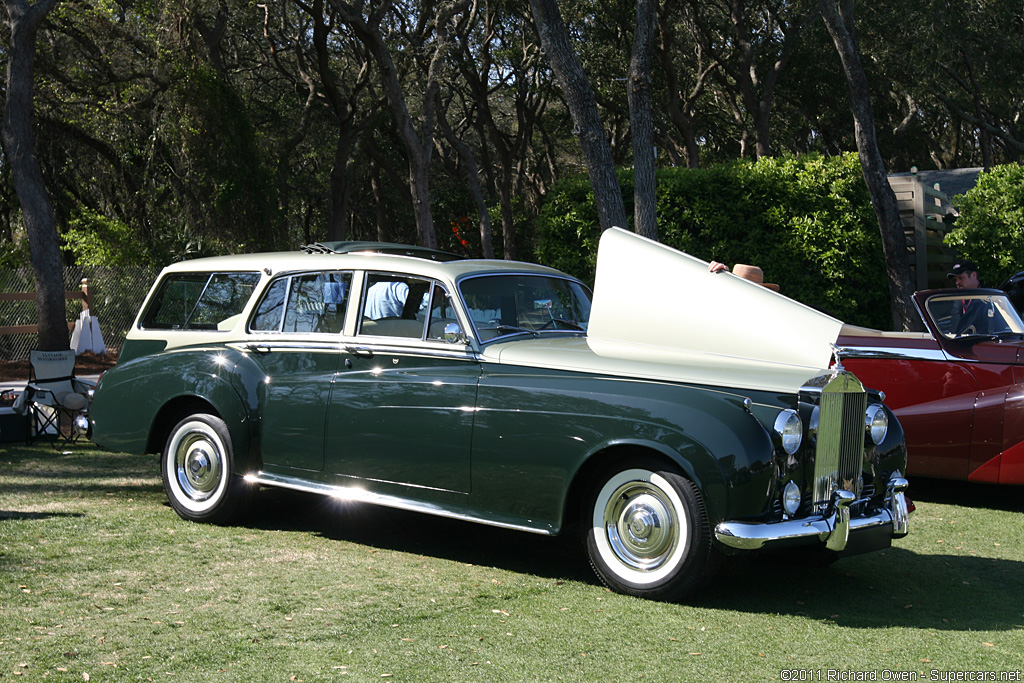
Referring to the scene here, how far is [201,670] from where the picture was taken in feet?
13.4

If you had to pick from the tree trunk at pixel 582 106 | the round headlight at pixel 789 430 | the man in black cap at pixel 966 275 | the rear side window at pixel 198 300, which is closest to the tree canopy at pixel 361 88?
the tree trunk at pixel 582 106

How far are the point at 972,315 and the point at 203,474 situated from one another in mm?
6251

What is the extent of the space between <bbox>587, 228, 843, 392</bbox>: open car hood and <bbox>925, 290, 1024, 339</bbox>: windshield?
9.31 ft

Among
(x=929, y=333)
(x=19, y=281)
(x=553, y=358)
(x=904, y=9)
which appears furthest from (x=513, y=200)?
(x=553, y=358)

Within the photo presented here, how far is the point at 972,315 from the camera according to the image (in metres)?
7.94

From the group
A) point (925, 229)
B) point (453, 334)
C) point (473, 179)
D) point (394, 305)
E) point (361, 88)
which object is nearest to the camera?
point (453, 334)

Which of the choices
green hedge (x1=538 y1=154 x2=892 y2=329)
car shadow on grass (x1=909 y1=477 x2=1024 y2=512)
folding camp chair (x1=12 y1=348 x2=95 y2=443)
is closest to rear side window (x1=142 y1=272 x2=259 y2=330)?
folding camp chair (x1=12 y1=348 x2=95 y2=443)

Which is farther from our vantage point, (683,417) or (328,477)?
(328,477)

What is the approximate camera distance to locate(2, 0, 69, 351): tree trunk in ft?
46.9

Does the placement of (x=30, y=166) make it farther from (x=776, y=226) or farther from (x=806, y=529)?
(x=806, y=529)

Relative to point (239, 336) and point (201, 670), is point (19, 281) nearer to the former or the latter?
point (239, 336)

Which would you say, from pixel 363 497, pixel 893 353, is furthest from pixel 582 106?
A: pixel 363 497

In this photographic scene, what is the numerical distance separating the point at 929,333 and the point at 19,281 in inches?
690

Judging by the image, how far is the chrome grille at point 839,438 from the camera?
5172 mm
